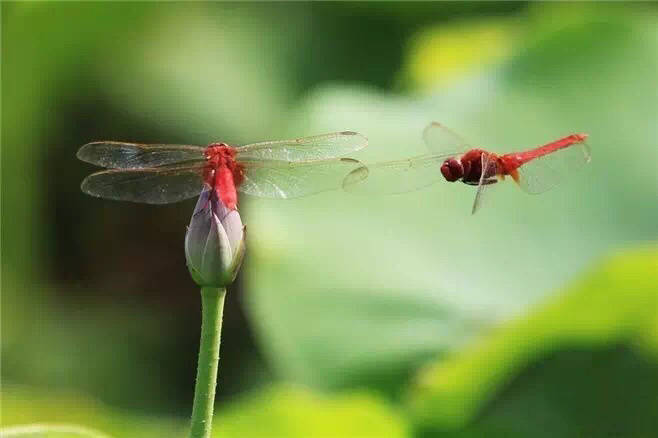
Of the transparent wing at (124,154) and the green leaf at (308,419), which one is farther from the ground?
the green leaf at (308,419)

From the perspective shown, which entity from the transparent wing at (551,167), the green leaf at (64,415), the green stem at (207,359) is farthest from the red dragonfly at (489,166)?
the green leaf at (64,415)

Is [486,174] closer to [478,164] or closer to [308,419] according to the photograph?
[478,164]

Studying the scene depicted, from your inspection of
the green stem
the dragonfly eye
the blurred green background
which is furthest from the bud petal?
the blurred green background

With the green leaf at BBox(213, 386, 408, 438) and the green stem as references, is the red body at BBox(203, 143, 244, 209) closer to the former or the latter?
the green stem

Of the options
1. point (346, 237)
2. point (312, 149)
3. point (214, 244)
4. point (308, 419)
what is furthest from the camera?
point (346, 237)

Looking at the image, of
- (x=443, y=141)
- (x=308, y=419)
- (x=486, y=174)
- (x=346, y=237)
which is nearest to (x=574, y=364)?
(x=308, y=419)

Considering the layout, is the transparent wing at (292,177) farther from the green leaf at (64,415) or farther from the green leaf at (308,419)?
the green leaf at (64,415)

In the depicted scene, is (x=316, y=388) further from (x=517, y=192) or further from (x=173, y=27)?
(x=173, y=27)
